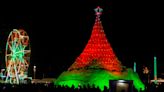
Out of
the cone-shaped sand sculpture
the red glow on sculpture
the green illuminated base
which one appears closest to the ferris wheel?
the red glow on sculpture

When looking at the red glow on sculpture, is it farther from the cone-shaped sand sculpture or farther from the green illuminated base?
the green illuminated base

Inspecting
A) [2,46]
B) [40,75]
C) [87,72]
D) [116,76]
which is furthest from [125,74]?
[40,75]

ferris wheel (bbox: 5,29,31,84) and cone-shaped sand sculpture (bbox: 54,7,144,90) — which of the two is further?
ferris wheel (bbox: 5,29,31,84)

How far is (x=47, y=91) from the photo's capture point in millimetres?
19000

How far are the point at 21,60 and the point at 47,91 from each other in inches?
936

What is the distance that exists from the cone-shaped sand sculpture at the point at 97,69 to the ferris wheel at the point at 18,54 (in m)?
9.17

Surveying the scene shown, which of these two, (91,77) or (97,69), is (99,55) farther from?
(91,77)

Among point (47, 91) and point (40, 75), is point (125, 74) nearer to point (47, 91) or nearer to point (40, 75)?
point (47, 91)

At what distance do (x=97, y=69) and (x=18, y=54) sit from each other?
41.5 ft

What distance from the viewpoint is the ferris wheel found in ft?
137

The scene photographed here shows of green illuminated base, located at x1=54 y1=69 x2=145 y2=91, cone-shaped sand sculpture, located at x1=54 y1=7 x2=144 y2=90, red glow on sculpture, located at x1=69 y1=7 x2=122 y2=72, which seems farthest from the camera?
red glow on sculpture, located at x1=69 y1=7 x2=122 y2=72

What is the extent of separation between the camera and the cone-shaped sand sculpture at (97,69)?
31.0 m

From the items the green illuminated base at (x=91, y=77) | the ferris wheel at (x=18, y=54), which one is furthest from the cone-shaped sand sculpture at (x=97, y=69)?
the ferris wheel at (x=18, y=54)

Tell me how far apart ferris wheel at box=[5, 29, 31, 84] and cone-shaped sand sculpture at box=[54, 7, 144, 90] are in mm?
9171
